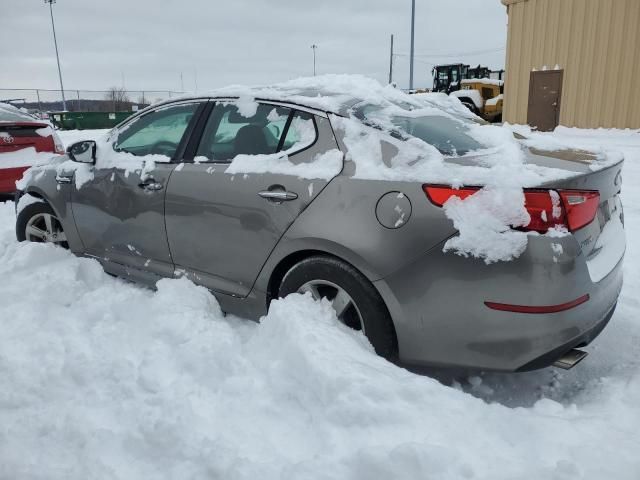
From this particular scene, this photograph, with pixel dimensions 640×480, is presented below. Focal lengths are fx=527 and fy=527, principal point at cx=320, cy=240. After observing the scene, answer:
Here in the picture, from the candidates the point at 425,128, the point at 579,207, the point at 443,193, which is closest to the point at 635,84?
the point at 425,128

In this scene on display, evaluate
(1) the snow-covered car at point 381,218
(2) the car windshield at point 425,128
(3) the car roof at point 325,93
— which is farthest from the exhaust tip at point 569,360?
(3) the car roof at point 325,93

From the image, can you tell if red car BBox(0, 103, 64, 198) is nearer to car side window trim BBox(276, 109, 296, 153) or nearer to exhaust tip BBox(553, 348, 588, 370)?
car side window trim BBox(276, 109, 296, 153)

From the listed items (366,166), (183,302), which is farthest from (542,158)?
Result: (183,302)

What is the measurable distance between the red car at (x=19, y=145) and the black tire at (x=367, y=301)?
546cm

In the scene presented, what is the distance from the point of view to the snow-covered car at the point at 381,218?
2166mm

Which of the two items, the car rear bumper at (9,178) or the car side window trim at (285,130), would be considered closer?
the car side window trim at (285,130)

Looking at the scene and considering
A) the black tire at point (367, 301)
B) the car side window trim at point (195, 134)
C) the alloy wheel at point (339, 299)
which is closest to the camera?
the black tire at point (367, 301)

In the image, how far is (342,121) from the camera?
268 cm

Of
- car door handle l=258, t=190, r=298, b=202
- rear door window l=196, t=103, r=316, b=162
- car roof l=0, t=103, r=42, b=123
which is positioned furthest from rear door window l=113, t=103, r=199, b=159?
car roof l=0, t=103, r=42, b=123

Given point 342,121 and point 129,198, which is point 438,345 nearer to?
point 342,121

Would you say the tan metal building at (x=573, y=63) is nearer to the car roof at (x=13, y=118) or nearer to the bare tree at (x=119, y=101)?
the car roof at (x=13, y=118)

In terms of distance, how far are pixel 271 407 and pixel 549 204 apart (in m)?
1.44

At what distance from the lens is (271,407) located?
2277 millimetres

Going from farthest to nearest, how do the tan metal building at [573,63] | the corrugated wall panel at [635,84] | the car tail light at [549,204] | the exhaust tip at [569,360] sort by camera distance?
the tan metal building at [573,63] → the corrugated wall panel at [635,84] → the exhaust tip at [569,360] → the car tail light at [549,204]
